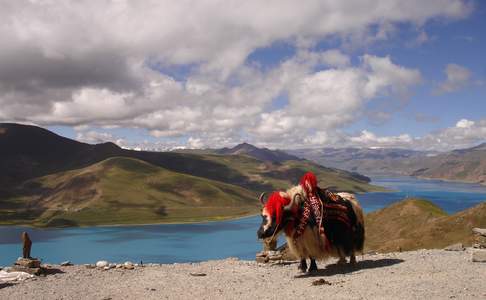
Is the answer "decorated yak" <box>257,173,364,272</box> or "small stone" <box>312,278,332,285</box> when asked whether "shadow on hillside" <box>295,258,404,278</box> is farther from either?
"small stone" <box>312,278,332,285</box>

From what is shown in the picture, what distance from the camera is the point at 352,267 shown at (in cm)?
1595

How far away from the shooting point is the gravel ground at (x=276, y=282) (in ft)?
37.3

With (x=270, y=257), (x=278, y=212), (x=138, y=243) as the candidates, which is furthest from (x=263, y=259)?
(x=138, y=243)

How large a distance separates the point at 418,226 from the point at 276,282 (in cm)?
5494

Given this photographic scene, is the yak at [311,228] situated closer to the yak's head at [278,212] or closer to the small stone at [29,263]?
the yak's head at [278,212]

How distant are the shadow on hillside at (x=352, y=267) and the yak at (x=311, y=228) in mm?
329

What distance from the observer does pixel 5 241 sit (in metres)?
157

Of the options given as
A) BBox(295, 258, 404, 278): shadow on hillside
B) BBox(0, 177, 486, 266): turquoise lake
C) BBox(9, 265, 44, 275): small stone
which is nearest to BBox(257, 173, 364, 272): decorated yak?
BBox(295, 258, 404, 278): shadow on hillside

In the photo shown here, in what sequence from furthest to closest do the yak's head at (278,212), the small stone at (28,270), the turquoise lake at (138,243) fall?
the turquoise lake at (138,243) → the small stone at (28,270) → the yak's head at (278,212)

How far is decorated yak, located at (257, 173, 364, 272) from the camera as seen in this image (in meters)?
15.3

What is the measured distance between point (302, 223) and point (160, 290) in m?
5.26

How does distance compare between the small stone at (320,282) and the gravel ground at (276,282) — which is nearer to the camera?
the gravel ground at (276,282)

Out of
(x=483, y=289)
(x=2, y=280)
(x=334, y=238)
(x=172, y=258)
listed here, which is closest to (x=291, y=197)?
(x=334, y=238)

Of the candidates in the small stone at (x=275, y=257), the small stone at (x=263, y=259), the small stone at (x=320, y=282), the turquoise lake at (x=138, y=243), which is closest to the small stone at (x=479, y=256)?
the small stone at (x=320, y=282)
